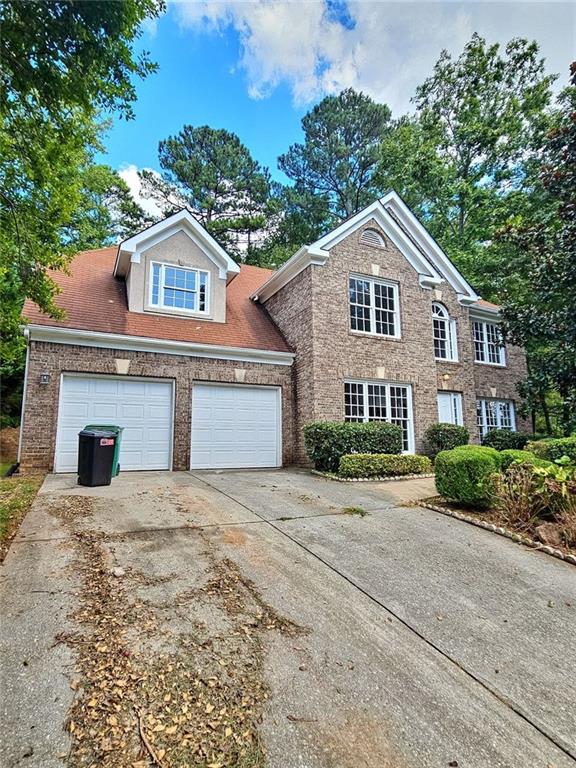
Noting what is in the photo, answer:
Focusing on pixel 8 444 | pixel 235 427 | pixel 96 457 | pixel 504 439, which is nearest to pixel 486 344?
pixel 504 439

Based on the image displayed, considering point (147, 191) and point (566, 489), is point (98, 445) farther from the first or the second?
point (147, 191)

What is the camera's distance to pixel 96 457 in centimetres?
779

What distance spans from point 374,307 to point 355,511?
26.7ft

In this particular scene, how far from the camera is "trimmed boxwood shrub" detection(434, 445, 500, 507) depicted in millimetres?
6634

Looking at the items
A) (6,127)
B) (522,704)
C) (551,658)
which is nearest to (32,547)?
(522,704)

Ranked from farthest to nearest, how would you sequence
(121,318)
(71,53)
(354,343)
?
(354,343) → (121,318) → (71,53)

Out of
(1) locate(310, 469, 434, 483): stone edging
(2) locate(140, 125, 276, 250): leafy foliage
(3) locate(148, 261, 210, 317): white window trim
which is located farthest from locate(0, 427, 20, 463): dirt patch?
(2) locate(140, 125, 276, 250): leafy foliage

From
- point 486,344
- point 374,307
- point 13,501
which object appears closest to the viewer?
point 13,501

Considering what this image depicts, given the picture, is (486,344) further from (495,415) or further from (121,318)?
(121,318)

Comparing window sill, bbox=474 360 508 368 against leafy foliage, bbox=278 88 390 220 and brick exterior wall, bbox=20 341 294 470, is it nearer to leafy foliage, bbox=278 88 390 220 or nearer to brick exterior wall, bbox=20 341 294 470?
brick exterior wall, bbox=20 341 294 470

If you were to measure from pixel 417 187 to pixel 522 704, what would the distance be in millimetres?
24444

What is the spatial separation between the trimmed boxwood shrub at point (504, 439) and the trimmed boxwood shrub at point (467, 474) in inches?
339

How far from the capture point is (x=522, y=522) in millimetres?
5742

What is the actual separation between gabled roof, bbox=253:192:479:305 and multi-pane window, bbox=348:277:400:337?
1.37m
